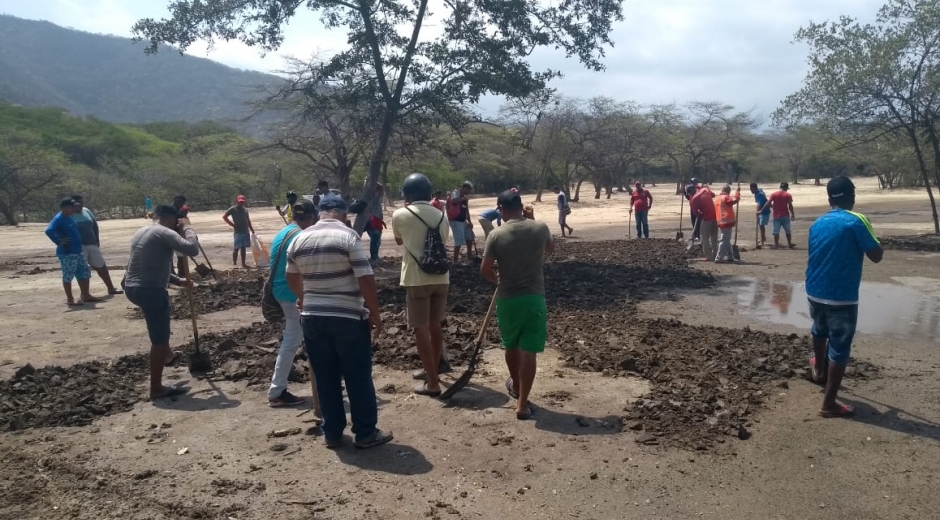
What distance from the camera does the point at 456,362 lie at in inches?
280

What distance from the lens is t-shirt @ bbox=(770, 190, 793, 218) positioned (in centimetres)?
1670

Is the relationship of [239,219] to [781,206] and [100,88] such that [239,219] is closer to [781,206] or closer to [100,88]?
[781,206]

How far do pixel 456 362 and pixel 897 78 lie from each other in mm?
16999

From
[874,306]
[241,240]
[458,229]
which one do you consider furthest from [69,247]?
[874,306]

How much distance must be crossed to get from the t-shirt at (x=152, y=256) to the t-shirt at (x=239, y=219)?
9.69m

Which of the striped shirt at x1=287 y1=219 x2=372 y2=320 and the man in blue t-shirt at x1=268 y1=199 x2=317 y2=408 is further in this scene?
the man in blue t-shirt at x1=268 y1=199 x2=317 y2=408

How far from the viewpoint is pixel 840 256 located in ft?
17.6

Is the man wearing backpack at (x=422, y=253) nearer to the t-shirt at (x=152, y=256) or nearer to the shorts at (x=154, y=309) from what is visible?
the t-shirt at (x=152, y=256)

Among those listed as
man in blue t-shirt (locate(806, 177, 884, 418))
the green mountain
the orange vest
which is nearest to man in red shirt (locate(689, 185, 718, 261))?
the orange vest

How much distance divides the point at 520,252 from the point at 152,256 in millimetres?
3553

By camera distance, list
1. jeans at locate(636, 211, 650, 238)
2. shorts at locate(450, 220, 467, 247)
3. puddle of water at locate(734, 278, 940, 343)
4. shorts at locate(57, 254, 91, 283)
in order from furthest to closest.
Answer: jeans at locate(636, 211, 650, 238) → shorts at locate(450, 220, 467, 247) → shorts at locate(57, 254, 91, 283) → puddle of water at locate(734, 278, 940, 343)

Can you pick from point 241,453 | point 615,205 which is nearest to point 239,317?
point 241,453

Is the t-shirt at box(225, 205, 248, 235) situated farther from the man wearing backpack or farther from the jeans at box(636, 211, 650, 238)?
the man wearing backpack

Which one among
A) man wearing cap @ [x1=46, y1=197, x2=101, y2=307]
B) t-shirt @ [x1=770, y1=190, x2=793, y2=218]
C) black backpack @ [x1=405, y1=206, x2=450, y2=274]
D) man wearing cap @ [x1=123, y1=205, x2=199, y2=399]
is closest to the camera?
black backpack @ [x1=405, y1=206, x2=450, y2=274]
